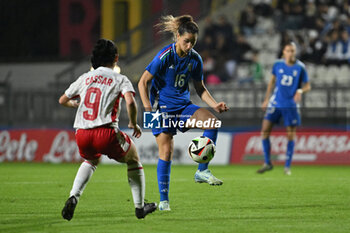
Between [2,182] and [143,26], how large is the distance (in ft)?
41.2

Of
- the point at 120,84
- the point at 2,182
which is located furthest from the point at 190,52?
the point at 2,182

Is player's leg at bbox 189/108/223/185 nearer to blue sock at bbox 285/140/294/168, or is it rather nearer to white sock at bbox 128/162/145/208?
white sock at bbox 128/162/145/208

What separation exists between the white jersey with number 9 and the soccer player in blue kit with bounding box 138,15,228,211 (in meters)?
0.94

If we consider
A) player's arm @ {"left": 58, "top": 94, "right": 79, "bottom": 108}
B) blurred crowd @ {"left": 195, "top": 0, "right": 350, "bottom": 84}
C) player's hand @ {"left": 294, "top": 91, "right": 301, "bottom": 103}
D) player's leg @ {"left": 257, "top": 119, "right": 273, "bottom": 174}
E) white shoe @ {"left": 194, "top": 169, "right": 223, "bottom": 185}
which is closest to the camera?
player's arm @ {"left": 58, "top": 94, "right": 79, "bottom": 108}

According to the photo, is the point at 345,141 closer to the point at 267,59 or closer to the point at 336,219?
the point at 267,59

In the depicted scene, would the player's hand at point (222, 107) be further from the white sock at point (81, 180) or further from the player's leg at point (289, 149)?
the player's leg at point (289, 149)

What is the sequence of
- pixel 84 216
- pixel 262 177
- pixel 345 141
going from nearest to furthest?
pixel 84 216 < pixel 262 177 < pixel 345 141

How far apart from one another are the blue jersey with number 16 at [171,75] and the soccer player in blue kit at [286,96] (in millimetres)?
5283

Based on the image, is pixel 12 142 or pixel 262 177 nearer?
pixel 262 177

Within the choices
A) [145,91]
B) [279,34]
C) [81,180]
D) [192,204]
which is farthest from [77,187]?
[279,34]

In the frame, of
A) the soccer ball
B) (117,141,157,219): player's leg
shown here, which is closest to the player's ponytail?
the soccer ball

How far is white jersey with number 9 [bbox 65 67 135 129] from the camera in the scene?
6.16 meters

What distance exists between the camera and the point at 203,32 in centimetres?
2194

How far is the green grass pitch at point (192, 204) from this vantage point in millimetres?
6090
